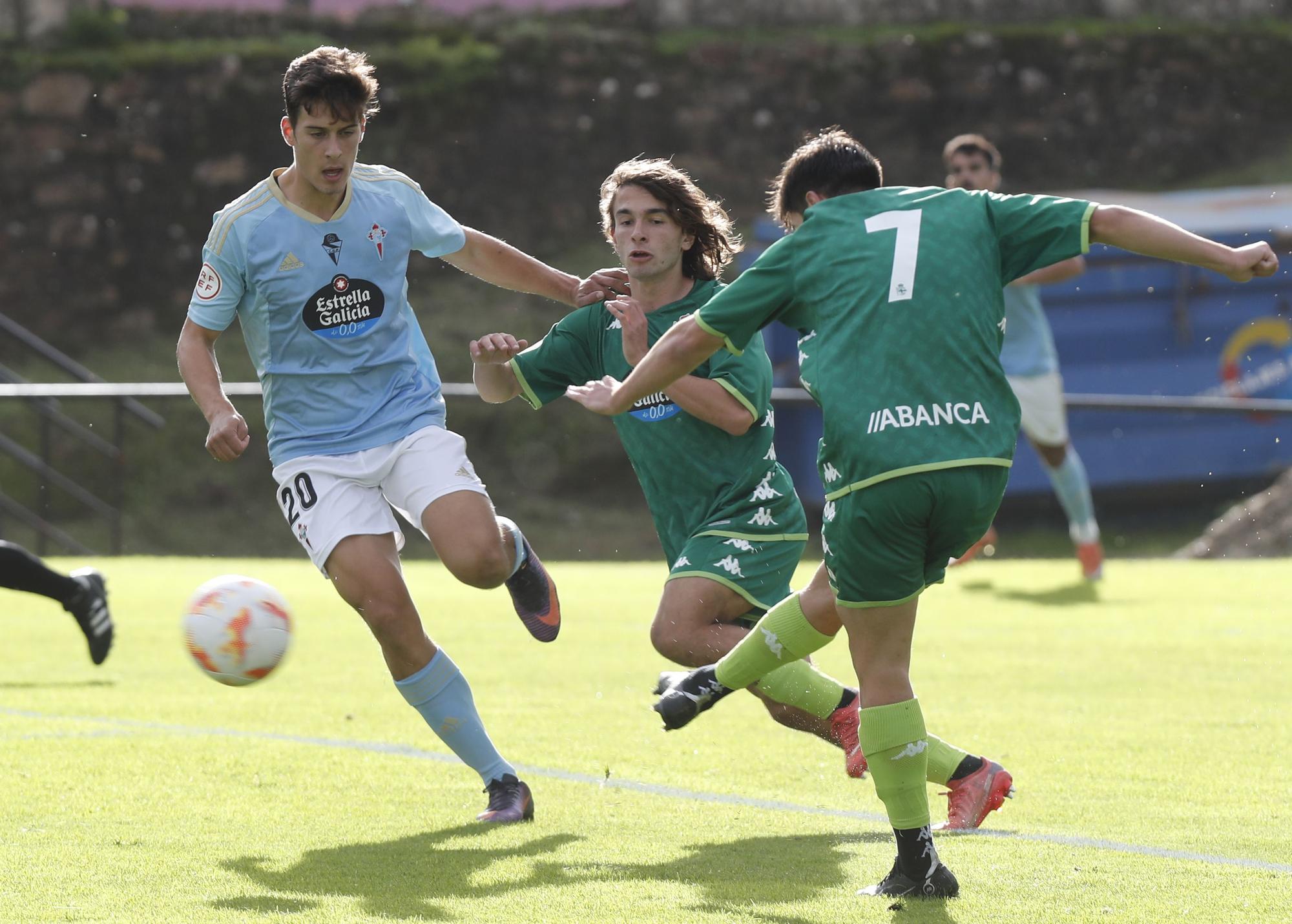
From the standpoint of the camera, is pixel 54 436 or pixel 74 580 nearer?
pixel 74 580

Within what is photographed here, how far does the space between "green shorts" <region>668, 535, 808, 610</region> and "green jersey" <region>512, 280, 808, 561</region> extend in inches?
0.9

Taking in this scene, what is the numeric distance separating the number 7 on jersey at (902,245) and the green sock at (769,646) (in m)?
1.04

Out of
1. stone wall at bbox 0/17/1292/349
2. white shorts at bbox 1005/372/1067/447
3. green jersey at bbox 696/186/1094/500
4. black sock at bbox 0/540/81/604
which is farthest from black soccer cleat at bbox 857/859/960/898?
stone wall at bbox 0/17/1292/349

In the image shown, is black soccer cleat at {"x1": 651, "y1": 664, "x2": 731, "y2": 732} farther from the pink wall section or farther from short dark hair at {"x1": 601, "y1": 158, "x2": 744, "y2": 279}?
the pink wall section

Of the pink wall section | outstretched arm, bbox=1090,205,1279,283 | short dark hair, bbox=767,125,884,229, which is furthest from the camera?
the pink wall section

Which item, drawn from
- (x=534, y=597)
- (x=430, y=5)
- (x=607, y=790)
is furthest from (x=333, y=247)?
(x=430, y=5)

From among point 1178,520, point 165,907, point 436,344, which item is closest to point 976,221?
point 165,907

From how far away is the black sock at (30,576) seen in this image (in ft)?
20.7

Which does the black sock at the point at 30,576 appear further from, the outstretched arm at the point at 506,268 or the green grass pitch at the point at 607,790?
the outstretched arm at the point at 506,268

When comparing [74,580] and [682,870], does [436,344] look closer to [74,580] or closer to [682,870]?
[74,580]

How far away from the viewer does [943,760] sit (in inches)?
165

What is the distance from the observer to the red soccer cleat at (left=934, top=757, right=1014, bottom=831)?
417cm

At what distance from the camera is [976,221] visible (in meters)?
3.52

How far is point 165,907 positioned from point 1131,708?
402cm
